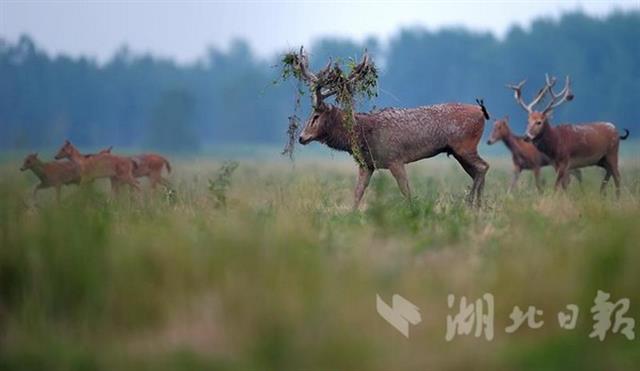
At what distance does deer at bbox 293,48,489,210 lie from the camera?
1397 cm

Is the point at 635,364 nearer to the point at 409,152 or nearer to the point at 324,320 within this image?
the point at 324,320

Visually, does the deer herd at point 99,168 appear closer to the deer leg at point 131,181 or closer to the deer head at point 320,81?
the deer leg at point 131,181

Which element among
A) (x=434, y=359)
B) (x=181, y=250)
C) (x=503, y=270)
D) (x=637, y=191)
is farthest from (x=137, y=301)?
(x=637, y=191)

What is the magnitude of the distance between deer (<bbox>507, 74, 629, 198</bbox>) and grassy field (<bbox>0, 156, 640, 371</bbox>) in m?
8.40

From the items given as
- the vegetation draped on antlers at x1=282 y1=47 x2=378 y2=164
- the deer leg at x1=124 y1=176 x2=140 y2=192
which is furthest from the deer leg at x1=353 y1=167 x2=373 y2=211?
the deer leg at x1=124 y1=176 x2=140 y2=192

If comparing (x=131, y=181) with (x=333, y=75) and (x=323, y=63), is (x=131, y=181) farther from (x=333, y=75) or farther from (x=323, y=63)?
(x=323, y=63)

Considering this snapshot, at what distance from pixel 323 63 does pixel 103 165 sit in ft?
148

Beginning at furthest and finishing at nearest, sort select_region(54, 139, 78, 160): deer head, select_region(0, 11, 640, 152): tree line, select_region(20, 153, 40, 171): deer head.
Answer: select_region(0, 11, 640, 152): tree line < select_region(54, 139, 78, 160): deer head < select_region(20, 153, 40, 171): deer head

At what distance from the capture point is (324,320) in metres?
6.76

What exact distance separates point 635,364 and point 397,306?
1.70 metres

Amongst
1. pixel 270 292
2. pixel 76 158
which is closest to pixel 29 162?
pixel 76 158

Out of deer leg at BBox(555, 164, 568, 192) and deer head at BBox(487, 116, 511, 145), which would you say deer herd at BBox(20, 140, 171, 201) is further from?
deer head at BBox(487, 116, 511, 145)

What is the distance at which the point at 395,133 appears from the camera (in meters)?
14.3

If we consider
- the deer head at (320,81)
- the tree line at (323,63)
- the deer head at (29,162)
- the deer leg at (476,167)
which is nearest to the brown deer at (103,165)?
the deer head at (29,162)
